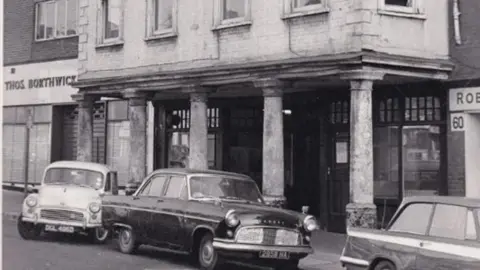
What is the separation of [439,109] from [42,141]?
16492 millimetres

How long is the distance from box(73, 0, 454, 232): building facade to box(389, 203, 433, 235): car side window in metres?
4.76

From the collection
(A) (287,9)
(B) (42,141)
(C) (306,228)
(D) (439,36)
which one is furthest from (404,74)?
(B) (42,141)

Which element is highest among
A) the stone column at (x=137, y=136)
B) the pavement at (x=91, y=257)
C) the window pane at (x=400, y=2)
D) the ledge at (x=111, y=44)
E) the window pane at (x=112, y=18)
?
the window pane at (x=112, y=18)

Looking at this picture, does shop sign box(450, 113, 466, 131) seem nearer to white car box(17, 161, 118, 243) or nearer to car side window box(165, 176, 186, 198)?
car side window box(165, 176, 186, 198)

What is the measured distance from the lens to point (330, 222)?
16828 millimetres

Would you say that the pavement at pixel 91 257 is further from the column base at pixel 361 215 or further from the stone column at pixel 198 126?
the stone column at pixel 198 126

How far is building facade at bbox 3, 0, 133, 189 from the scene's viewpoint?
24031 mm

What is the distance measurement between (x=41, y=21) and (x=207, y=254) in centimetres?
1862

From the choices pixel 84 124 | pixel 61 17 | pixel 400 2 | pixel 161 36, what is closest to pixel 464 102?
pixel 400 2

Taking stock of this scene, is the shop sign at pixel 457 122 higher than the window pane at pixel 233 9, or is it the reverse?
the window pane at pixel 233 9

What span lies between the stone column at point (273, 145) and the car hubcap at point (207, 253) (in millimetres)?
4163

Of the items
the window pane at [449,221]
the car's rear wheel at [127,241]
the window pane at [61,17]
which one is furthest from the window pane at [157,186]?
the window pane at [61,17]

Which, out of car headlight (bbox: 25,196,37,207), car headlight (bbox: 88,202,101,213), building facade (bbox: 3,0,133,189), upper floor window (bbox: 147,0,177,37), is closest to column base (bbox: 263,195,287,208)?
car headlight (bbox: 88,202,101,213)

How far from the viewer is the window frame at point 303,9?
Result: 1431cm
